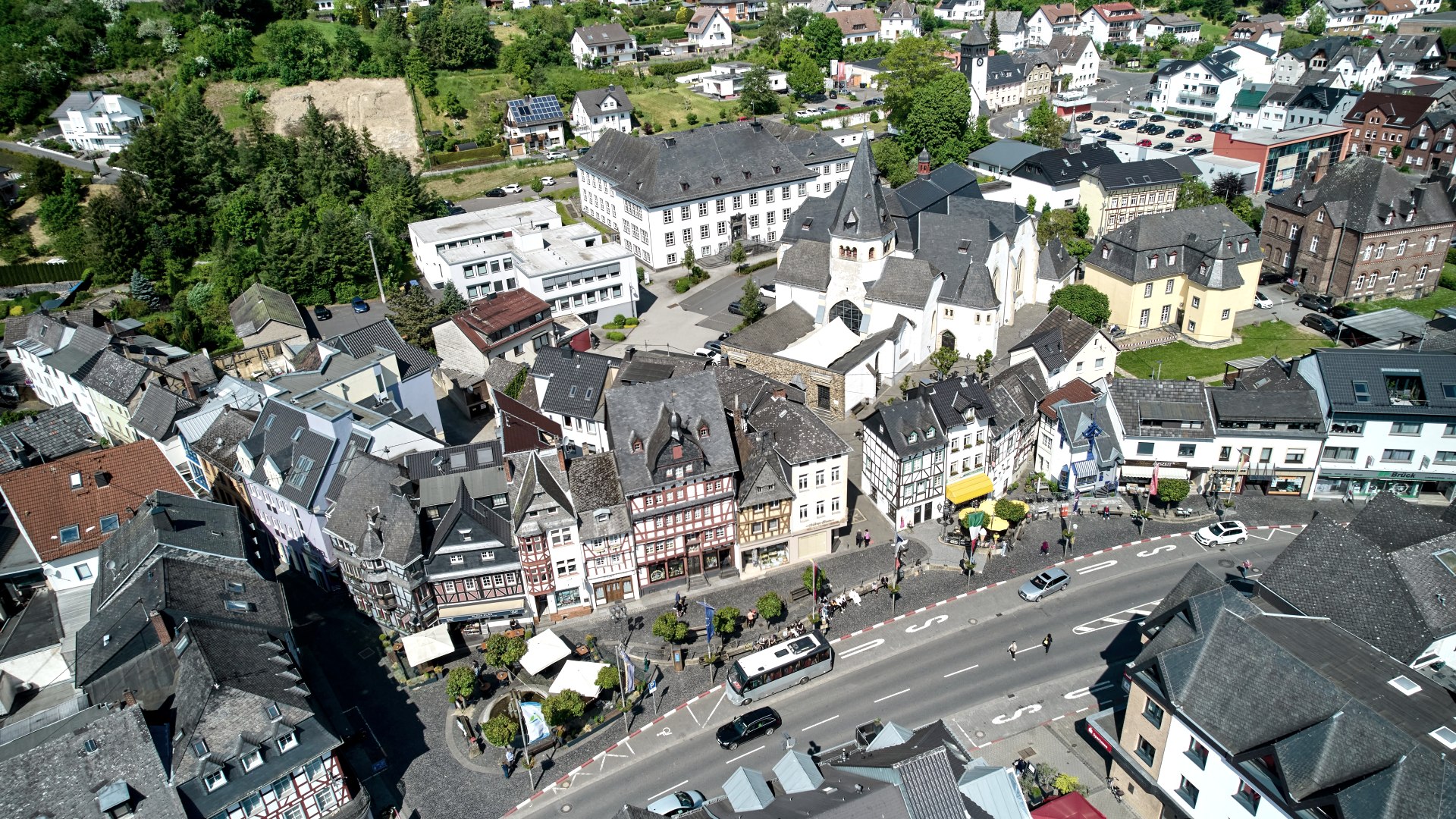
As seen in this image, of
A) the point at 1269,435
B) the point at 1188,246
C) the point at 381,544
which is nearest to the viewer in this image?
the point at 381,544

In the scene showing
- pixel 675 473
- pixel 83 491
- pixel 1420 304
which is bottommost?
pixel 1420 304

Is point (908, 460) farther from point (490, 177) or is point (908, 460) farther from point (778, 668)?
point (490, 177)

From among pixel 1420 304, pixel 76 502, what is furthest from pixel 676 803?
pixel 1420 304

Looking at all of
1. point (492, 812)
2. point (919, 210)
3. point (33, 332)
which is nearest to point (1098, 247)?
point (919, 210)

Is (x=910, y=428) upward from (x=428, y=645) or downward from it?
upward

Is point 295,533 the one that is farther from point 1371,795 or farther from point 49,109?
point 49,109

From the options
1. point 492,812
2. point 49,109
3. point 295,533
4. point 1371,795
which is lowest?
point 492,812
